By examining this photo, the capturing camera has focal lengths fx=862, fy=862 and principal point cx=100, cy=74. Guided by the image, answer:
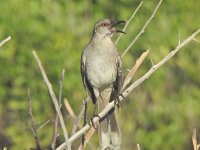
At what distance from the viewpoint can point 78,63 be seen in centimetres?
1205

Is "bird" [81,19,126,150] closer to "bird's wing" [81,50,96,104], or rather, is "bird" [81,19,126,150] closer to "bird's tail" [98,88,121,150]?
"bird's wing" [81,50,96,104]


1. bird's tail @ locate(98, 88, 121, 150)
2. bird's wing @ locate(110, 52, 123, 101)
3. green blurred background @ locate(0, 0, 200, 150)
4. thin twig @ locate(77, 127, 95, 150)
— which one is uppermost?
green blurred background @ locate(0, 0, 200, 150)

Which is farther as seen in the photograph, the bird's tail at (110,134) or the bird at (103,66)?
the bird at (103,66)

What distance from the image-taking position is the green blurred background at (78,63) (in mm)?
11992

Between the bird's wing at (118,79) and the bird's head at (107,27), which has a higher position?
the bird's head at (107,27)

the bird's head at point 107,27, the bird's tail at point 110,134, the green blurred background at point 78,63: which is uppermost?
the green blurred background at point 78,63

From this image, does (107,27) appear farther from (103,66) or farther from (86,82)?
(86,82)

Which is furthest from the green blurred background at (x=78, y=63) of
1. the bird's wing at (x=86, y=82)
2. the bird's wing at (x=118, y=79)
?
the bird's wing at (x=118, y=79)

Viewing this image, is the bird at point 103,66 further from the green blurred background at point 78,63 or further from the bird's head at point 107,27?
the green blurred background at point 78,63

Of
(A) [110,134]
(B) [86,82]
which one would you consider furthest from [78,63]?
(A) [110,134]

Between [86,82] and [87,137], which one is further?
[86,82]

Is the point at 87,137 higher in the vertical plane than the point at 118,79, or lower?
lower

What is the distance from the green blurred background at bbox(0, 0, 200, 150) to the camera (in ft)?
39.3

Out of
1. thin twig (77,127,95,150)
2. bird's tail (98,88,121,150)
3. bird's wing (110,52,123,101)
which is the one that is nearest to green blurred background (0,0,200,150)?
bird's wing (110,52,123,101)
